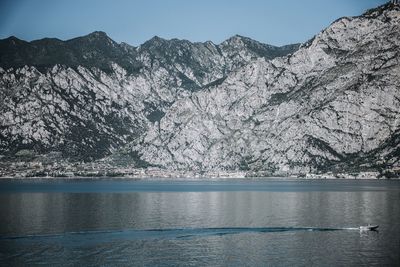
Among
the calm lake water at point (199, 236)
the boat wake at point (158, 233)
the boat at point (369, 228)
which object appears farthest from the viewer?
the boat at point (369, 228)

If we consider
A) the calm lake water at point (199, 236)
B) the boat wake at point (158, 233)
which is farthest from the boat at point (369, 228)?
the boat wake at point (158, 233)

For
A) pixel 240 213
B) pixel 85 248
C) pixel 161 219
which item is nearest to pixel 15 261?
pixel 85 248

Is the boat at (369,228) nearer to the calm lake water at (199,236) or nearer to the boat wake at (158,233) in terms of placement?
the calm lake water at (199,236)

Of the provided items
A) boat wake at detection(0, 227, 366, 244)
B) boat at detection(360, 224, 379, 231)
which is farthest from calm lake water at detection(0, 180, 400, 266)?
boat at detection(360, 224, 379, 231)

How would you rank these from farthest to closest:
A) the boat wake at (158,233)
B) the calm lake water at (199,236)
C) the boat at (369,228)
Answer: the boat at (369,228) → the boat wake at (158,233) → the calm lake water at (199,236)

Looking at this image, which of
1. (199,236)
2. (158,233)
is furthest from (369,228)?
(158,233)

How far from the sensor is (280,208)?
178 metres

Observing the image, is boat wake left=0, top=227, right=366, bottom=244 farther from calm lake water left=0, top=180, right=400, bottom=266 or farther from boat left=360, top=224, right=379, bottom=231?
boat left=360, top=224, right=379, bottom=231

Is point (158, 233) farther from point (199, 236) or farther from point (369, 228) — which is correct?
point (369, 228)

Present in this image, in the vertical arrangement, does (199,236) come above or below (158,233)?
below

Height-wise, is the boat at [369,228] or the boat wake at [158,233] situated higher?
the boat at [369,228]

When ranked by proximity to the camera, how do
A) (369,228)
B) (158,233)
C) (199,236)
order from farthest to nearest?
(158,233) < (369,228) < (199,236)

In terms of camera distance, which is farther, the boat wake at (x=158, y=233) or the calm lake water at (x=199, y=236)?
the boat wake at (x=158, y=233)

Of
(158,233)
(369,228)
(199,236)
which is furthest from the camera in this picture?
(158,233)
